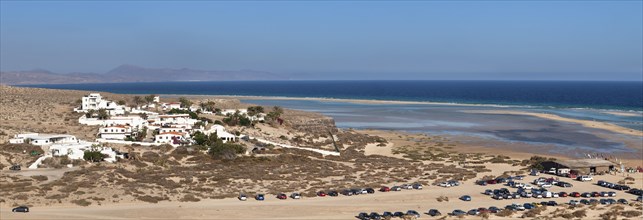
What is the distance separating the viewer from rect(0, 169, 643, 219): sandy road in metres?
34.5

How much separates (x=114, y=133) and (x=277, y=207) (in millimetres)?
30567

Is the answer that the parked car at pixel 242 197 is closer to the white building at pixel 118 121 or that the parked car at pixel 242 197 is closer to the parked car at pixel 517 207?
the parked car at pixel 517 207

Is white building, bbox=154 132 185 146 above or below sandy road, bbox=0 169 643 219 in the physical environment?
above

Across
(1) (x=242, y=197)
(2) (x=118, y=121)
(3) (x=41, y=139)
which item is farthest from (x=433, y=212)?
(2) (x=118, y=121)

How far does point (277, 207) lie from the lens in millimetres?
37094

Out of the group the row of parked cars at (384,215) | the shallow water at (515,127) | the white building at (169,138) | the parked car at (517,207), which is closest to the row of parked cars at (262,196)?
the row of parked cars at (384,215)

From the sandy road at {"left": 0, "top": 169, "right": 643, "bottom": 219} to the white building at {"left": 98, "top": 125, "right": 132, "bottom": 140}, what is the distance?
25.2 m

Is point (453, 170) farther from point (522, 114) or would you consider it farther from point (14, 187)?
point (522, 114)

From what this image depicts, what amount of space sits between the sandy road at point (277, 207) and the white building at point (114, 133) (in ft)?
82.7

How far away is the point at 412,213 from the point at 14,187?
83.0 feet

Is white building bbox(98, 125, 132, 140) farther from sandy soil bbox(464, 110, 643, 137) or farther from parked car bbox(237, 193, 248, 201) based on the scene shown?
sandy soil bbox(464, 110, 643, 137)

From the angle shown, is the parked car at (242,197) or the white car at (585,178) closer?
the parked car at (242,197)

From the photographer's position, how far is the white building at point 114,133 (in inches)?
2395

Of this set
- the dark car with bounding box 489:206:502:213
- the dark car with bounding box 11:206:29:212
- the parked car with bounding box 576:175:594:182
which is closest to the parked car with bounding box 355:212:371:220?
the dark car with bounding box 489:206:502:213
